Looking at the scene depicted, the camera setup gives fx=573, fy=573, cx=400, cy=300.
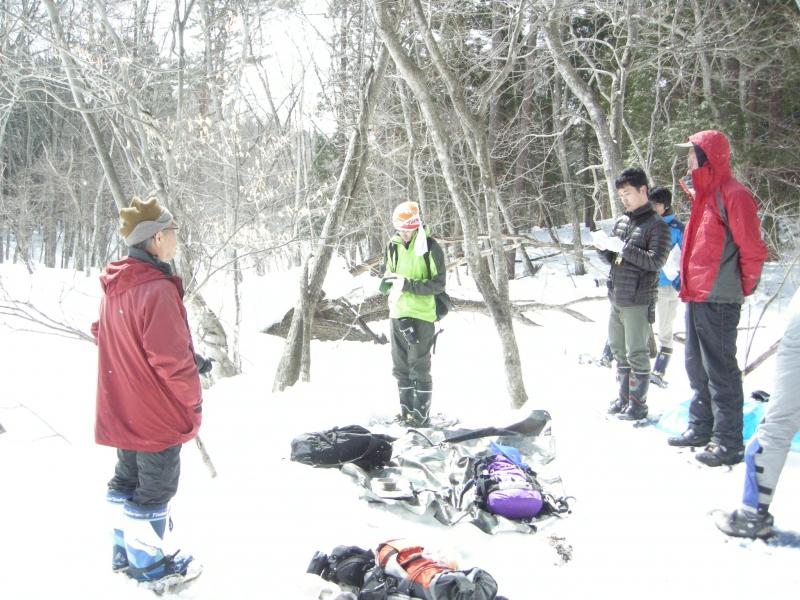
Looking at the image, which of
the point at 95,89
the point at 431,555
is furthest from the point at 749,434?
the point at 95,89

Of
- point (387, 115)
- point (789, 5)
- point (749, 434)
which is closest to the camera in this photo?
→ point (749, 434)

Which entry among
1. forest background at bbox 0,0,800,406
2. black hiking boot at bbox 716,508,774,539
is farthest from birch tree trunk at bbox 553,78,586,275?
black hiking boot at bbox 716,508,774,539

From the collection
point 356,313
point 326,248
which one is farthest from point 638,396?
point 356,313

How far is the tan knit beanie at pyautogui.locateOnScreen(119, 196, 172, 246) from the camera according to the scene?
2.54 meters

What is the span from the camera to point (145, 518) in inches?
97.7

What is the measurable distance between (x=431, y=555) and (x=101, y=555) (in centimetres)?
156

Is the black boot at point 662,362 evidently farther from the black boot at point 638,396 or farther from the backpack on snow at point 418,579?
the backpack on snow at point 418,579

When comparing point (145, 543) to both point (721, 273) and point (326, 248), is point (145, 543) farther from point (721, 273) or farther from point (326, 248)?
point (326, 248)

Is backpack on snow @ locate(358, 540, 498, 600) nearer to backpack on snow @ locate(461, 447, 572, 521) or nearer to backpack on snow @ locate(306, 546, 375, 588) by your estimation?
backpack on snow @ locate(306, 546, 375, 588)

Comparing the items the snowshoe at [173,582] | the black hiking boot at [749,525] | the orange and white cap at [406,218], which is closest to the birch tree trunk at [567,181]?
the orange and white cap at [406,218]

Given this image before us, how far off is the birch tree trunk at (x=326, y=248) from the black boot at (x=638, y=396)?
3.02 meters

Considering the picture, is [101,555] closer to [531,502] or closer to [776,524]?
[531,502]

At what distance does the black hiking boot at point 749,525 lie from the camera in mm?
2754

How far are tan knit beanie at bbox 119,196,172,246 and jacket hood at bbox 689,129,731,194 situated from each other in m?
3.17
